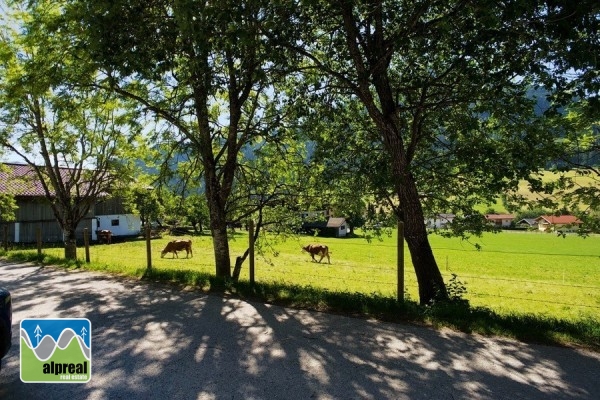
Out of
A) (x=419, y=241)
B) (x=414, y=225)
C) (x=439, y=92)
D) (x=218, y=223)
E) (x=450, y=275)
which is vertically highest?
(x=439, y=92)

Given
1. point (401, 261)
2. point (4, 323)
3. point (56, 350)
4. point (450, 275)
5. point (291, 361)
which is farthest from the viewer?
point (450, 275)

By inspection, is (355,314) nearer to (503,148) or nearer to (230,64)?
(503,148)

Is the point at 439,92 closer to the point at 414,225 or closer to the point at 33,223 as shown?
the point at 414,225

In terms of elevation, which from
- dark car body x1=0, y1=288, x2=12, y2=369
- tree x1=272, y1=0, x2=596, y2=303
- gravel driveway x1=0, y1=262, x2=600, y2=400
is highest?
tree x1=272, y1=0, x2=596, y2=303

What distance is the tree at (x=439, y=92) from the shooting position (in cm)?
621

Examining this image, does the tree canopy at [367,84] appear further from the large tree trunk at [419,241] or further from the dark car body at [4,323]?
the dark car body at [4,323]

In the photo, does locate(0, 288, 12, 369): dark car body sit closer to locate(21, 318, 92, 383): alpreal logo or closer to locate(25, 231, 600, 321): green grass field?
locate(21, 318, 92, 383): alpreal logo

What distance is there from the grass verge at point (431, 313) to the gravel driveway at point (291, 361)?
0.37 metres

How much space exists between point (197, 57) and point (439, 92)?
4.63 metres

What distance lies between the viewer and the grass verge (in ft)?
18.4

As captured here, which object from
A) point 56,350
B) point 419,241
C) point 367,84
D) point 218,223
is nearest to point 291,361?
point 56,350

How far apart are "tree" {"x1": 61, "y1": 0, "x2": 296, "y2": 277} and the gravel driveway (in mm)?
3747

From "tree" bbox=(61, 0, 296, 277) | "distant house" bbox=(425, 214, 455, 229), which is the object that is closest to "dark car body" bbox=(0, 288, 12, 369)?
"tree" bbox=(61, 0, 296, 277)

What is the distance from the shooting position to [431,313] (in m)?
6.50
